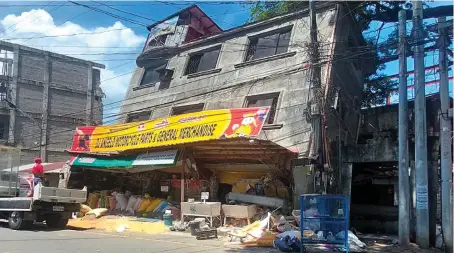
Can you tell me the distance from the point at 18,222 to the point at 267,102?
9420mm

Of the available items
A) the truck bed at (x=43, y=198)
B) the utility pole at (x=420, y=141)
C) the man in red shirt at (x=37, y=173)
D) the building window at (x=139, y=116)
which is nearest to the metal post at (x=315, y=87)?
the utility pole at (x=420, y=141)

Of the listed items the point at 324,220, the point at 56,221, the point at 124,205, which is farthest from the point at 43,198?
the point at 324,220

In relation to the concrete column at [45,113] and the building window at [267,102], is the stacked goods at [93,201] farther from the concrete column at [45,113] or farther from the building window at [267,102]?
the concrete column at [45,113]

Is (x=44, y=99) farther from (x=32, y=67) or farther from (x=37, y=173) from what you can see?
(x=37, y=173)

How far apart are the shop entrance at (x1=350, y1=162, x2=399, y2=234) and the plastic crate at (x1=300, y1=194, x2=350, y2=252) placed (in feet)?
16.7

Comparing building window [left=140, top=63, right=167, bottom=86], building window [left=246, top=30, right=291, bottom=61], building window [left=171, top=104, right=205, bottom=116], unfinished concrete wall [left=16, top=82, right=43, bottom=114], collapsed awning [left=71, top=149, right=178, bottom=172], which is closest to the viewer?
collapsed awning [left=71, top=149, right=178, bottom=172]

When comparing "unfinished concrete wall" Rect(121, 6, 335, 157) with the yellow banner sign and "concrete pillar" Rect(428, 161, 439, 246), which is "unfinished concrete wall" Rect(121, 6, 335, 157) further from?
"concrete pillar" Rect(428, 161, 439, 246)

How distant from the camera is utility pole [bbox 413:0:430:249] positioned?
36.7 ft

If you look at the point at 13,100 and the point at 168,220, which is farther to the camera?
the point at 13,100

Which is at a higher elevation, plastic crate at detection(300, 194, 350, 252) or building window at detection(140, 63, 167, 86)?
building window at detection(140, 63, 167, 86)

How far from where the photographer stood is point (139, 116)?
2122 centimetres

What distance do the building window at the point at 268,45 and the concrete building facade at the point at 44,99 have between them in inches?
692

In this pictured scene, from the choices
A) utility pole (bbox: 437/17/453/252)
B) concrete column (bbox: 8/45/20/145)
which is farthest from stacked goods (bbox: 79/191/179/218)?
concrete column (bbox: 8/45/20/145)

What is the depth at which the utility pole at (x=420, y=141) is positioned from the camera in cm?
1117
